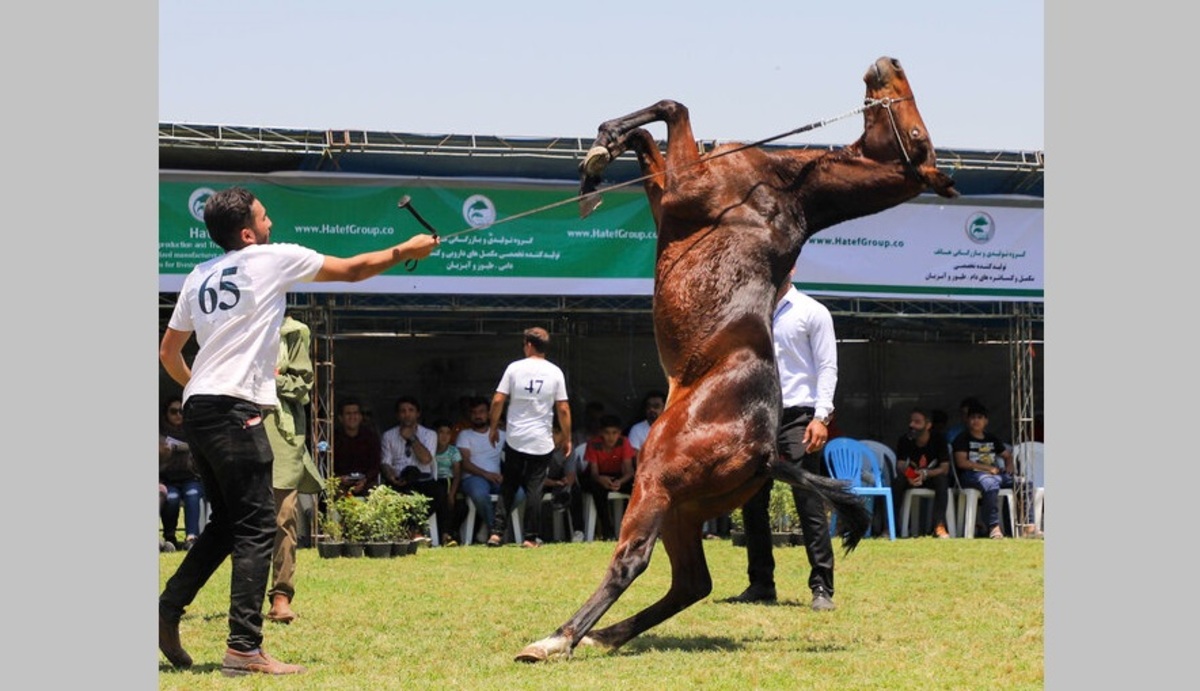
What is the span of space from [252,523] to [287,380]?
2431mm

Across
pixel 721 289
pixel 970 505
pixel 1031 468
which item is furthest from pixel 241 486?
pixel 1031 468

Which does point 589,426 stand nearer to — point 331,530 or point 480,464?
point 480,464

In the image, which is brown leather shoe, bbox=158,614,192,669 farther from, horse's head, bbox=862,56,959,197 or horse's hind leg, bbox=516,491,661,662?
horse's head, bbox=862,56,959,197

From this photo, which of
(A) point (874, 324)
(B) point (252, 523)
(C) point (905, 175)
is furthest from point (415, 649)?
(A) point (874, 324)

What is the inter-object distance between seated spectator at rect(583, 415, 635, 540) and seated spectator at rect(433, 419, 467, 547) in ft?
4.97

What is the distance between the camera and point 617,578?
7480 millimetres

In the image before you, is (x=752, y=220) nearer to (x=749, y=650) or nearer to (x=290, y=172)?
(x=749, y=650)

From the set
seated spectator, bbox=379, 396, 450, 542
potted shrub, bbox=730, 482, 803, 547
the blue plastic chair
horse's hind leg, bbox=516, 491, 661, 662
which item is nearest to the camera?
horse's hind leg, bbox=516, 491, 661, 662

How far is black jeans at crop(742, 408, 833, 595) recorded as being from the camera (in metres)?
10.0

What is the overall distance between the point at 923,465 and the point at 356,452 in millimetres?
6588

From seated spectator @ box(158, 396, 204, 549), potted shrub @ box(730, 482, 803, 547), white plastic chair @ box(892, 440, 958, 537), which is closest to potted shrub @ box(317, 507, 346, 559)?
seated spectator @ box(158, 396, 204, 549)

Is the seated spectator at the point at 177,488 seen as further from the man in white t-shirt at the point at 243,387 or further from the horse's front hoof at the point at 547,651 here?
the horse's front hoof at the point at 547,651

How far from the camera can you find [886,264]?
60.4 feet

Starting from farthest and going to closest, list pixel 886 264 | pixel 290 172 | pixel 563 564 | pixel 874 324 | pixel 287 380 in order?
pixel 874 324
pixel 886 264
pixel 290 172
pixel 563 564
pixel 287 380
